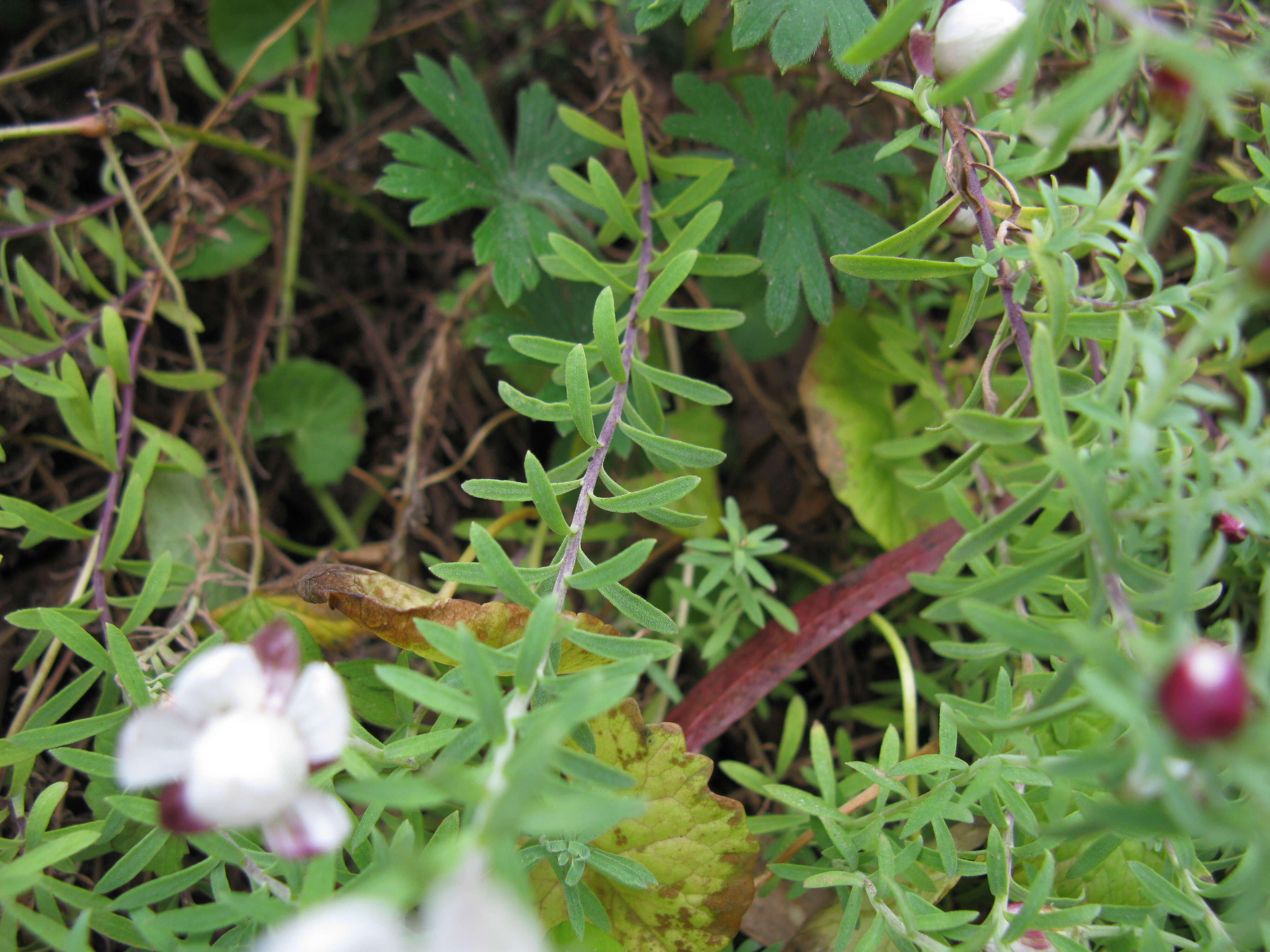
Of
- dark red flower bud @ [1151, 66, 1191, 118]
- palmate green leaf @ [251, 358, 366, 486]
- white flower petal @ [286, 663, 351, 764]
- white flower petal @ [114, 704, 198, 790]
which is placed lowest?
palmate green leaf @ [251, 358, 366, 486]

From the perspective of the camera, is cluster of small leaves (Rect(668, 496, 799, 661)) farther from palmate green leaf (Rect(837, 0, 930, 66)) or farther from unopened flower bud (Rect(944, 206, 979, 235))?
palmate green leaf (Rect(837, 0, 930, 66))

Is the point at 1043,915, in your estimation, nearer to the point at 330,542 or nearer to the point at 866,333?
the point at 866,333

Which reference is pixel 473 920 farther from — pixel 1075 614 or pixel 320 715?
pixel 1075 614

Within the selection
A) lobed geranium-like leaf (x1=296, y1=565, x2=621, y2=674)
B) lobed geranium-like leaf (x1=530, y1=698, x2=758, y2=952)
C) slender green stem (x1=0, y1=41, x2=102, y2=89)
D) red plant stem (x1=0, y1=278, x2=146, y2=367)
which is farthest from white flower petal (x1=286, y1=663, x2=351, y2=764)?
slender green stem (x1=0, y1=41, x2=102, y2=89)

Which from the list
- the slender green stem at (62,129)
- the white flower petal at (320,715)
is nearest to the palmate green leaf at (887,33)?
the white flower petal at (320,715)

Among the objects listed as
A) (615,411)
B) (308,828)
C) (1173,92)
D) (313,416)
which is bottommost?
(313,416)

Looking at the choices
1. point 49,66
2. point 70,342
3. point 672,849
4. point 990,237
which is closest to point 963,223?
point 990,237
